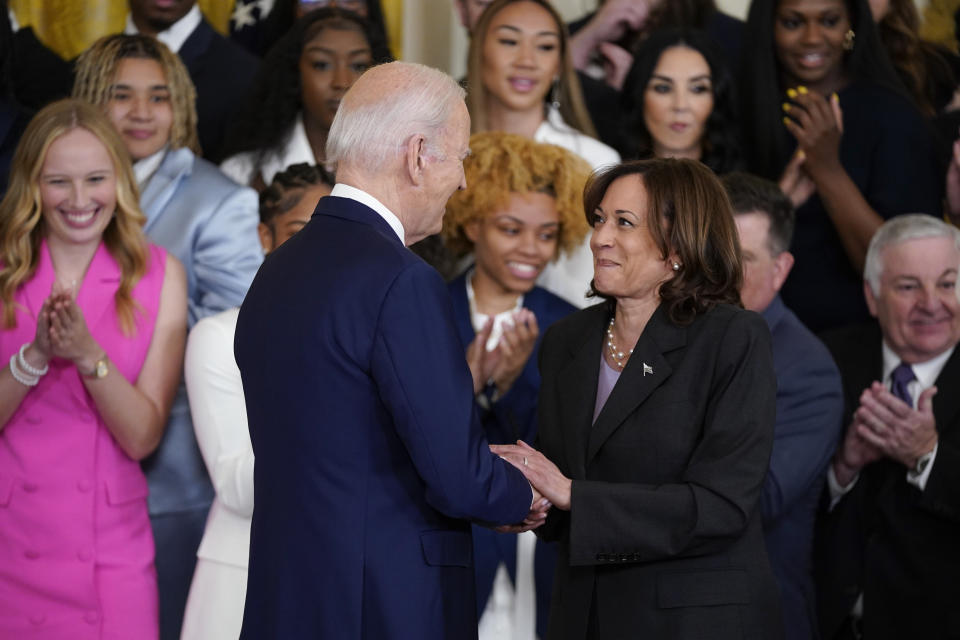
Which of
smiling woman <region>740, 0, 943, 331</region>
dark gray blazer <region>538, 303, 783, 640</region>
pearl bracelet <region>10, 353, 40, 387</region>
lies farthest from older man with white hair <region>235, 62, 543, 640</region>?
smiling woman <region>740, 0, 943, 331</region>

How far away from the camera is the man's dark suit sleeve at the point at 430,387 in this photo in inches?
90.0

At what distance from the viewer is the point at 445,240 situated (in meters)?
4.05

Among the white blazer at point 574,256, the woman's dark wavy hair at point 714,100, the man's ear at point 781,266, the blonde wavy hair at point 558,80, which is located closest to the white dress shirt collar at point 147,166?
the blonde wavy hair at point 558,80

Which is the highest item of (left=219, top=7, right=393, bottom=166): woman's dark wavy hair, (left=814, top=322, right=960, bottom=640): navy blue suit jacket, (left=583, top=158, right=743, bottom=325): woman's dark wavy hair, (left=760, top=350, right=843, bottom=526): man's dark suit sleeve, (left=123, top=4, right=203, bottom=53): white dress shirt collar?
(left=123, top=4, right=203, bottom=53): white dress shirt collar

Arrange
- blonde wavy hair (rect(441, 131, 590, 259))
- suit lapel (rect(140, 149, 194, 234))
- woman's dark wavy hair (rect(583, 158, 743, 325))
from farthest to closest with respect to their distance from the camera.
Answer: suit lapel (rect(140, 149, 194, 234)) < blonde wavy hair (rect(441, 131, 590, 259)) < woman's dark wavy hair (rect(583, 158, 743, 325))

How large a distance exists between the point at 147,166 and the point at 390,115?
1.91 m

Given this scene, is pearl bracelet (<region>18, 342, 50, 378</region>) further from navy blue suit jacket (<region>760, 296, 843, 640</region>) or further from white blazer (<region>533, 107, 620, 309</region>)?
navy blue suit jacket (<region>760, 296, 843, 640</region>)

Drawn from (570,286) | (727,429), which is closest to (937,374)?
(570,286)

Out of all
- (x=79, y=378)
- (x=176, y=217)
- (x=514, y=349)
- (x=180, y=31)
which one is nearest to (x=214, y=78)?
(x=180, y=31)

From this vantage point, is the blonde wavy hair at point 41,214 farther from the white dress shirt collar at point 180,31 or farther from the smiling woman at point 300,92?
the white dress shirt collar at point 180,31

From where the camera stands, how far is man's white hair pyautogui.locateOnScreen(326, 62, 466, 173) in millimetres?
2398

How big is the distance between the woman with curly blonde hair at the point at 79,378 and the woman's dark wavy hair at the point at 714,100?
5.36 feet

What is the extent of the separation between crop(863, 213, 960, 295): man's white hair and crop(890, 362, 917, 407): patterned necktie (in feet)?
0.77

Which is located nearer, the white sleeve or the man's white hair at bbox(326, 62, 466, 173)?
the man's white hair at bbox(326, 62, 466, 173)
